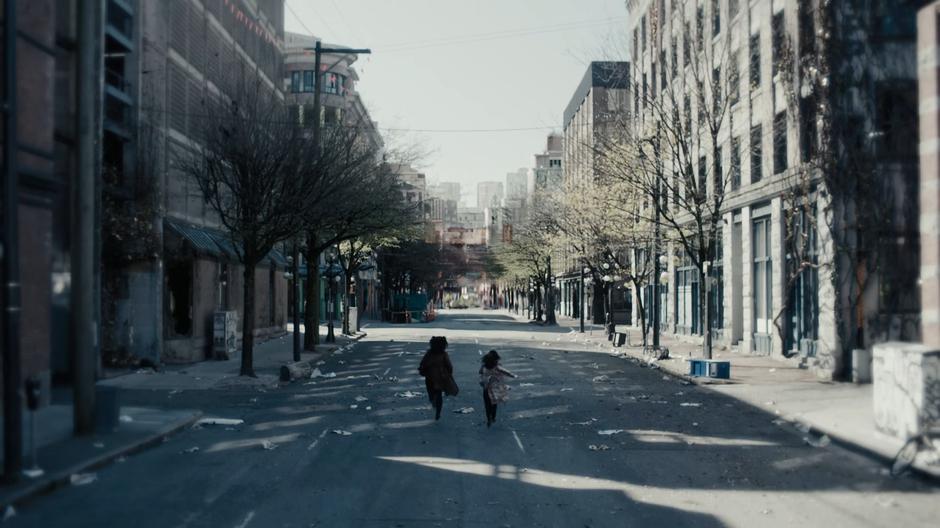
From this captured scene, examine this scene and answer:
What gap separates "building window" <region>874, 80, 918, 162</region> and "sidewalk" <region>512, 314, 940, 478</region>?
6.00 meters

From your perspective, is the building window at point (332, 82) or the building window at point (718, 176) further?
the building window at point (332, 82)

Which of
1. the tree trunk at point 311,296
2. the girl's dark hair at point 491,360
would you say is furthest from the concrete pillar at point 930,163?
the tree trunk at point 311,296

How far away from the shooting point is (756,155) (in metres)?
30.9

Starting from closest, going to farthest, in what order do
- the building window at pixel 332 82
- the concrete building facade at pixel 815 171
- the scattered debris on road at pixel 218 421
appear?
the scattered debris on road at pixel 218 421, the concrete building facade at pixel 815 171, the building window at pixel 332 82

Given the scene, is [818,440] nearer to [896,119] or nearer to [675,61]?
[896,119]

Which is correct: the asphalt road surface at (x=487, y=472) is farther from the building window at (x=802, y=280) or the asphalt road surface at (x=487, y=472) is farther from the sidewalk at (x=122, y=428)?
the building window at (x=802, y=280)

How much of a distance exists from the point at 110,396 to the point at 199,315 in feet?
54.1

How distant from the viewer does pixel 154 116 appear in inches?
1075

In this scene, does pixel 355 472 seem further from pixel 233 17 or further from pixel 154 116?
pixel 233 17

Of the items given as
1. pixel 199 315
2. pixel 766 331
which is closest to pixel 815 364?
pixel 766 331

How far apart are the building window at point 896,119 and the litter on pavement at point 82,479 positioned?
19.6m

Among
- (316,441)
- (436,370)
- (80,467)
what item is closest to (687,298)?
(436,370)

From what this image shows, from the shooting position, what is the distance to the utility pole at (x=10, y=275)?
9773 millimetres

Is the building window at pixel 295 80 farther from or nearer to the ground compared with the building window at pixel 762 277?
farther from the ground
